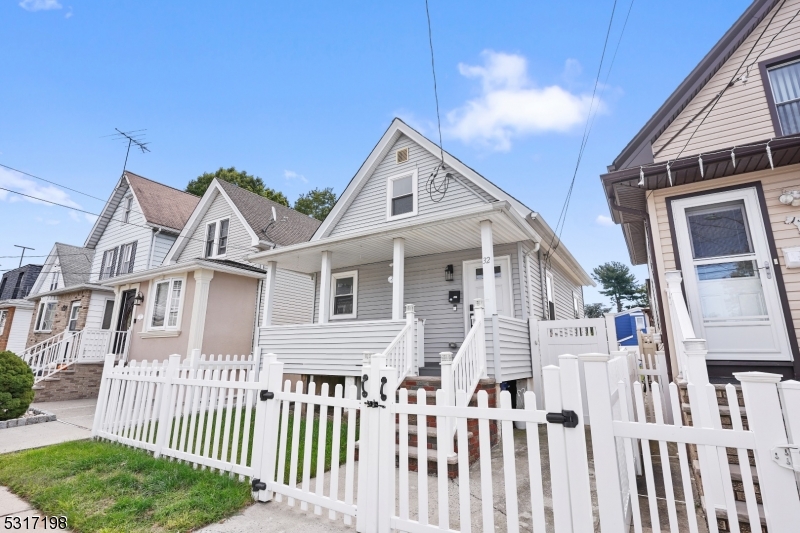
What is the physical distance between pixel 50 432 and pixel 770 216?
11.5 metres

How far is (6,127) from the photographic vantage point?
9828 millimetres

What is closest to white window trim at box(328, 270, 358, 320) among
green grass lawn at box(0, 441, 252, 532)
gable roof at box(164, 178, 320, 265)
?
gable roof at box(164, 178, 320, 265)

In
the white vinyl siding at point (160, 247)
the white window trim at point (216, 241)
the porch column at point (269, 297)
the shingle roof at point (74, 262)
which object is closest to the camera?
the porch column at point (269, 297)

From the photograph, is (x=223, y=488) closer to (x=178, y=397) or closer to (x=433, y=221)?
(x=178, y=397)

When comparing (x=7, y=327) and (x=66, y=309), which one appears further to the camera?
(x=7, y=327)

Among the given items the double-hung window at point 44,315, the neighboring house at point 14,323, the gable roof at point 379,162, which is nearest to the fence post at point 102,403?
the gable roof at point 379,162

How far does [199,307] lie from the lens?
1080 centimetres

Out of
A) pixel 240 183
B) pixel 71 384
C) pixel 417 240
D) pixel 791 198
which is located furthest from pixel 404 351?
pixel 240 183

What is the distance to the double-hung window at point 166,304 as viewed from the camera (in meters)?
11.3

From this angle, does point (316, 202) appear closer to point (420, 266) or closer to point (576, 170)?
point (420, 266)

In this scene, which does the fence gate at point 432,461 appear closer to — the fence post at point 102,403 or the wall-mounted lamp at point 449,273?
the fence post at point 102,403

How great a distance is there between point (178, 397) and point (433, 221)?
4844 millimetres

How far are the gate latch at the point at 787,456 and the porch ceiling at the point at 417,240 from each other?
5076 millimetres

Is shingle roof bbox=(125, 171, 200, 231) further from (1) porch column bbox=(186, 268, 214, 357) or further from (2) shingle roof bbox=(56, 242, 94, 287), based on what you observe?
(1) porch column bbox=(186, 268, 214, 357)
